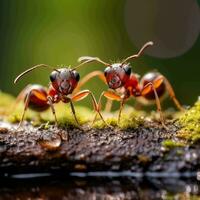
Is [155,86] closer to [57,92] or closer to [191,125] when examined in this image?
[57,92]

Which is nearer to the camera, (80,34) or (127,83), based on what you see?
(127,83)

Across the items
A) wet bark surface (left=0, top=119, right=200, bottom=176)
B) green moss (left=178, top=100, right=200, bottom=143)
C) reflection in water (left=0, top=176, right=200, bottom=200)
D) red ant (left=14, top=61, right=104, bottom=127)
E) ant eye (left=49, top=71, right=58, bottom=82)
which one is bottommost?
reflection in water (left=0, top=176, right=200, bottom=200)

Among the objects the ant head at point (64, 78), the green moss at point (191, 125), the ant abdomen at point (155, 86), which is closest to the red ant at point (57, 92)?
the ant head at point (64, 78)

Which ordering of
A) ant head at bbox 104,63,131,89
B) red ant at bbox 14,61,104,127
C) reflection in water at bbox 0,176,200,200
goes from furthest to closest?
ant head at bbox 104,63,131,89, red ant at bbox 14,61,104,127, reflection in water at bbox 0,176,200,200

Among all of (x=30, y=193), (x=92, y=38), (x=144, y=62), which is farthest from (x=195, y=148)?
(x=92, y=38)

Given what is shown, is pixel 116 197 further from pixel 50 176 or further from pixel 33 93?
pixel 33 93

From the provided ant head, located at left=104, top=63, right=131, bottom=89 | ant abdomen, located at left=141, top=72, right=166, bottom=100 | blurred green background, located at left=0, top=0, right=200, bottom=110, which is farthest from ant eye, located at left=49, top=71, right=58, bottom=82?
blurred green background, located at left=0, top=0, right=200, bottom=110

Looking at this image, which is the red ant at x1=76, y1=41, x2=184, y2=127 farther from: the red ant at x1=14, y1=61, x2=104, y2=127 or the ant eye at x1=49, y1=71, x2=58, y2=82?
the ant eye at x1=49, y1=71, x2=58, y2=82

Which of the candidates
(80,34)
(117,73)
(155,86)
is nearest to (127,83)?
(155,86)
